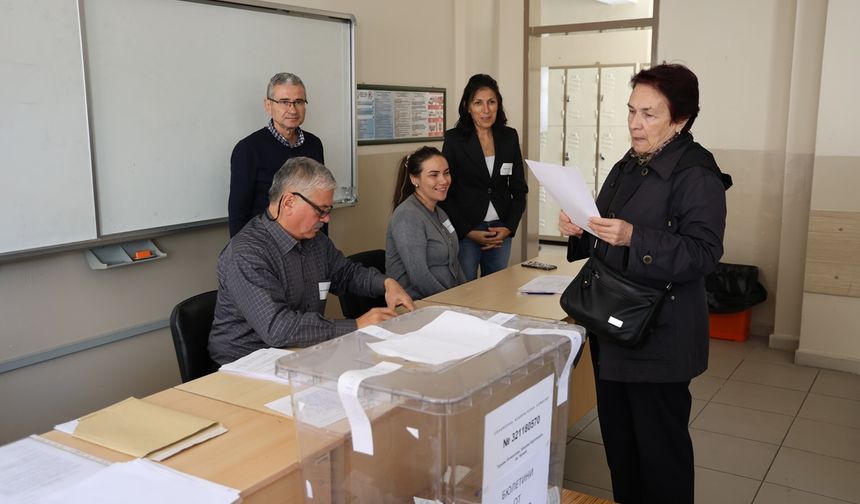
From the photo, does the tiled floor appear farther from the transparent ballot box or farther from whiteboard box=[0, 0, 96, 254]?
whiteboard box=[0, 0, 96, 254]

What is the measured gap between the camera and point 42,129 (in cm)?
276

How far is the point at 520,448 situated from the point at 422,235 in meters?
2.05

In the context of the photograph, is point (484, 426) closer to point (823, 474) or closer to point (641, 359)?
point (641, 359)

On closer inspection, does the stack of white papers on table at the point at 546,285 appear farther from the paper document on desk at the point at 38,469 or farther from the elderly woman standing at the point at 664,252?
the paper document on desk at the point at 38,469

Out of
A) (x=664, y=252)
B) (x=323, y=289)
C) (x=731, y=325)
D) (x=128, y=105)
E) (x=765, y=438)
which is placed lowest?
(x=765, y=438)

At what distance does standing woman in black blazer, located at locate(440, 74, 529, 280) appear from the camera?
393 centimetres

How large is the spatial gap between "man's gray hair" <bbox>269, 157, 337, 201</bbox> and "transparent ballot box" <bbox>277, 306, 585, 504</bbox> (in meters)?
1.02

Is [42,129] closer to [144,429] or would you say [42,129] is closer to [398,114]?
[144,429]

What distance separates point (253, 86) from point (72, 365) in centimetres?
157

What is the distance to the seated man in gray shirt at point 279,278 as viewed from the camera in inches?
87.2

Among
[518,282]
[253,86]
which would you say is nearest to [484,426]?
[518,282]

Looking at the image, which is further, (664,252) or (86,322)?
(86,322)

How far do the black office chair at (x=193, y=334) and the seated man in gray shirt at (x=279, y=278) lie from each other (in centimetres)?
4

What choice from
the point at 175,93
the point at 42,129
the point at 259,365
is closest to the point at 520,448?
the point at 259,365
